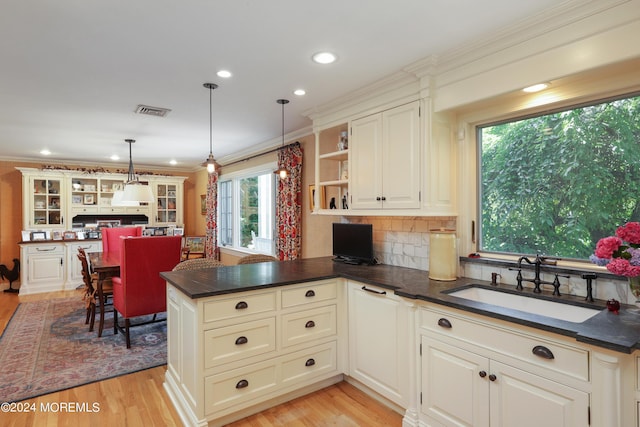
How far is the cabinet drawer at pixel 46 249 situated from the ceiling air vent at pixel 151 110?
13.9ft

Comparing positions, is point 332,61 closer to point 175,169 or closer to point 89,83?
point 89,83

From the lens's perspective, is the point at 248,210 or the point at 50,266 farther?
the point at 50,266

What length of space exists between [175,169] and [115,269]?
4.44m

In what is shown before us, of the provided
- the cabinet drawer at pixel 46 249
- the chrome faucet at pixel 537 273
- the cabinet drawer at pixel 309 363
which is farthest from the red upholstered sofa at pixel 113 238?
the chrome faucet at pixel 537 273

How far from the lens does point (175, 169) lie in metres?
7.85

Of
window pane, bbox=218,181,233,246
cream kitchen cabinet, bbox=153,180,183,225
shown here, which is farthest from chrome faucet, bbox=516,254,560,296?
cream kitchen cabinet, bbox=153,180,183,225

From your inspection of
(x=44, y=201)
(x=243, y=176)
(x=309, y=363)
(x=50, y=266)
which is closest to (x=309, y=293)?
(x=309, y=363)

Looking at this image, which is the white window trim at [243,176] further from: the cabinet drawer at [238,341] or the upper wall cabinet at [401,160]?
the cabinet drawer at [238,341]

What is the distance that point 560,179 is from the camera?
88.4 inches

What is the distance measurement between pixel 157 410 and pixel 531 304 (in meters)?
2.54

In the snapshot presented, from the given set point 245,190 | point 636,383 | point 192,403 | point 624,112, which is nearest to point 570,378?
point 636,383

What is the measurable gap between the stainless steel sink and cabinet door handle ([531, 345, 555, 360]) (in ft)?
1.54

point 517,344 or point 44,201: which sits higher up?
point 44,201

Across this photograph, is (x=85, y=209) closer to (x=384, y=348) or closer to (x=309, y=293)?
Result: (x=309, y=293)
